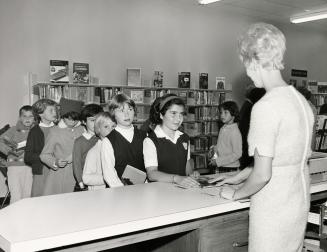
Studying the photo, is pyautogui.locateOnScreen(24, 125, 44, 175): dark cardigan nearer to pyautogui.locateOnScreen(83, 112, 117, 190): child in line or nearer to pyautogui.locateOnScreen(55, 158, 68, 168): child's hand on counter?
pyautogui.locateOnScreen(55, 158, 68, 168): child's hand on counter

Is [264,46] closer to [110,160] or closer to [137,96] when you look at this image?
[110,160]

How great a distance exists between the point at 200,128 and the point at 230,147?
3283 millimetres

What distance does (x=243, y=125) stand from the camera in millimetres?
3850

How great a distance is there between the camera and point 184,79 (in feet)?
24.6

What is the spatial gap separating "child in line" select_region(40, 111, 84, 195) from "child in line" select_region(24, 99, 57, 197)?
0.79ft

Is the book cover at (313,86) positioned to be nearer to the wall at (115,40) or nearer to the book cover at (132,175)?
the wall at (115,40)

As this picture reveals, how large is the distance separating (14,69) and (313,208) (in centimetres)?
491

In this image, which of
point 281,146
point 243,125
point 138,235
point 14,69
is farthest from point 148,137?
point 14,69

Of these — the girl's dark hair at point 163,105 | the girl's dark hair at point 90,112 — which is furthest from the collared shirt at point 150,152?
the girl's dark hair at point 90,112

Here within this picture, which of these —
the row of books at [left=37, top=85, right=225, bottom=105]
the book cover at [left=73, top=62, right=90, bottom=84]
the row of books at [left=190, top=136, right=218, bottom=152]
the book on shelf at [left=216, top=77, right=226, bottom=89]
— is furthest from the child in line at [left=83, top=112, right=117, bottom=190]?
the book on shelf at [left=216, top=77, right=226, bottom=89]

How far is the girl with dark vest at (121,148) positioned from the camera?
2.58m

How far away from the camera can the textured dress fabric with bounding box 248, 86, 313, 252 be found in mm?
1441

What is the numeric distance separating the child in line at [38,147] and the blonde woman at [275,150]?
3.06 m

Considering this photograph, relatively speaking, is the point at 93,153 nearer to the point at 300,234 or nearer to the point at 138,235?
the point at 138,235
